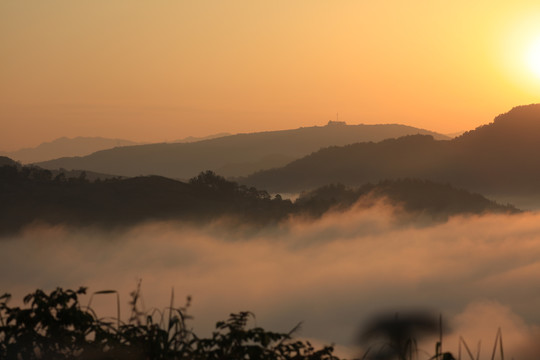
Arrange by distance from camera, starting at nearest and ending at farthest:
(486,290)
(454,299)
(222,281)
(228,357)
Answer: (228,357), (454,299), (486,290), (222,281)

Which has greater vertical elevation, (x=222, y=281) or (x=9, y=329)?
(x=9, y=329)

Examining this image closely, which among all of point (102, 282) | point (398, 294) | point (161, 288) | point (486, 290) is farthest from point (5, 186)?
point (486, 290)

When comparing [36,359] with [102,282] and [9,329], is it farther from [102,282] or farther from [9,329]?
[102,282]

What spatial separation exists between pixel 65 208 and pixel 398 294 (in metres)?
72.7

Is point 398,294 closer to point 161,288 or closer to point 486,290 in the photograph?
point 486,290

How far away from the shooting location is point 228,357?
9.88 metres

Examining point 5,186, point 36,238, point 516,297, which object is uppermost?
point 5,186

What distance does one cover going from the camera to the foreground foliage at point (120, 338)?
9828mm

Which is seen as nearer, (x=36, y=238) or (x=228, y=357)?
(x=228, y=357)

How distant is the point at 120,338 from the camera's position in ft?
33.4

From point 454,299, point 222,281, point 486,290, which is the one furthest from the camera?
point 222,281

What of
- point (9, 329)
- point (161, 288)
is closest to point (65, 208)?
point (161, 288)

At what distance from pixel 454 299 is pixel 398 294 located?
12956mm

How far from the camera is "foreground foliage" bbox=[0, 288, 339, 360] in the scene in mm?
9828
